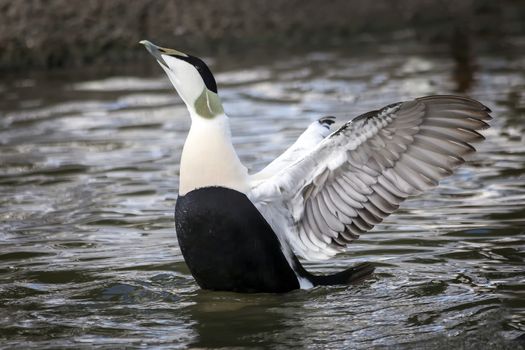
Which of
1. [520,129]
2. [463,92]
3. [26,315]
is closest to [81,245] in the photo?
[26,315]

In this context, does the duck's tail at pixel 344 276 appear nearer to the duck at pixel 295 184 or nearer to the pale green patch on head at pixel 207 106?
the duck at pixel 295 184

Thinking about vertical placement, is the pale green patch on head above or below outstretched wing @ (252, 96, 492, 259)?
above

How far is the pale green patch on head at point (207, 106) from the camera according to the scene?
20.6 ft

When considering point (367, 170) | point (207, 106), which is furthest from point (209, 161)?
point (367, 170)

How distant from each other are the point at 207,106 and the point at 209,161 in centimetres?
31

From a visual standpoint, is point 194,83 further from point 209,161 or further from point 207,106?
point 209,161

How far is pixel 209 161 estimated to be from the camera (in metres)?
6.17

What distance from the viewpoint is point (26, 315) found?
20.0 ft

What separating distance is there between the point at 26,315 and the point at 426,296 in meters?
2.12

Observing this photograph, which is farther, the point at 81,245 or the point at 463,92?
the point at 463,92

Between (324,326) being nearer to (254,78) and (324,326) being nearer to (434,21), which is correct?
(254,78)

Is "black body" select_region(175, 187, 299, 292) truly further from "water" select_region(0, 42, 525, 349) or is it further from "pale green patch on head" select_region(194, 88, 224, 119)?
"pale green patch on head" select_region(194, 88, 224, 119)

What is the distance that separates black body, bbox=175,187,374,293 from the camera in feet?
20.0

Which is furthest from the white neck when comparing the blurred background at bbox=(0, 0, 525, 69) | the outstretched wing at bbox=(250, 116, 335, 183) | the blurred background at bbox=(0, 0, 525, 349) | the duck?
the blurred background at bbox=(0, 0, 525, 69)
